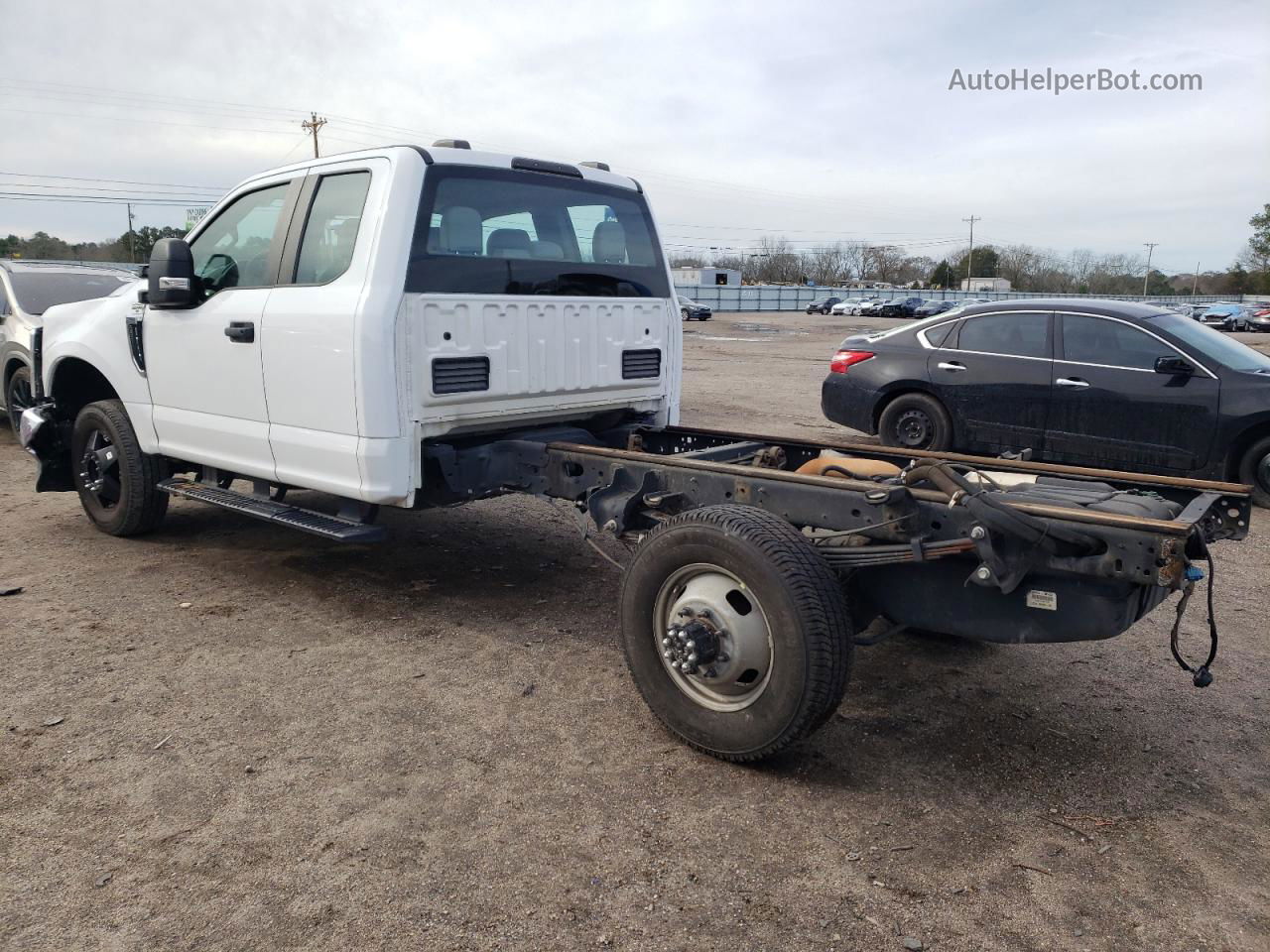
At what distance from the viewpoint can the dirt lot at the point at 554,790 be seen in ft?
8.85

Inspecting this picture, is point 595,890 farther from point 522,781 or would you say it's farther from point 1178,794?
point 1178,794

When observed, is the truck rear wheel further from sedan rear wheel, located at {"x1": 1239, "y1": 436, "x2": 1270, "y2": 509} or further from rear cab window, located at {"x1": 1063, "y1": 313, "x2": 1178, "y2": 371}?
sedan rear wheel, located at {"x1": 1239, "y1": 436, "x2": 1270, "y2": 509}

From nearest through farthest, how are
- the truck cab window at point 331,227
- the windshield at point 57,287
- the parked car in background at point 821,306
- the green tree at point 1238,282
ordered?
the truck cab window at point 331,227 → the windshield at point 57,287 → the parked car in background at point 821,306 → the green tree at point 1238,282

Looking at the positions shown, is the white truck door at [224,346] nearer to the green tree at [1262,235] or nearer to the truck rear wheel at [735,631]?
the truck rear wheel at [735,631]

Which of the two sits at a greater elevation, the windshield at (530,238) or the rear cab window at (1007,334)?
the windshield at (530,238)

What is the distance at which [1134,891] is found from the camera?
2.83 m

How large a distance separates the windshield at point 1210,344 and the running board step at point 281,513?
6545mm

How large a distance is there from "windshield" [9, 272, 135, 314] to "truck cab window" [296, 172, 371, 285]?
5.85 metres

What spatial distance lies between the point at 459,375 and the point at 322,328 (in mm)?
651

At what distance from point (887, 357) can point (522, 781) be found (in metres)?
7.07

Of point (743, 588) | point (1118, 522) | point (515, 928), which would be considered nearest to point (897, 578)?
point (743, 588)

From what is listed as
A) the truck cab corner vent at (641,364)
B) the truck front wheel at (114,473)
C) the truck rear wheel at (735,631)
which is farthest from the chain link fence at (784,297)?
the truck rear wheel at (735,631)

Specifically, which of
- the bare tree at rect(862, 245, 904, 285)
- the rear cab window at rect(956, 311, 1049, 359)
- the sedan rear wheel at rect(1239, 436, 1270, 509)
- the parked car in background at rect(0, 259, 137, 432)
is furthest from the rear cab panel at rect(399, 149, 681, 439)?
the bare tree at rect(862, 245, 904, 285)

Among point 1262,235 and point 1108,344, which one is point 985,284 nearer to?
point 1262,235
